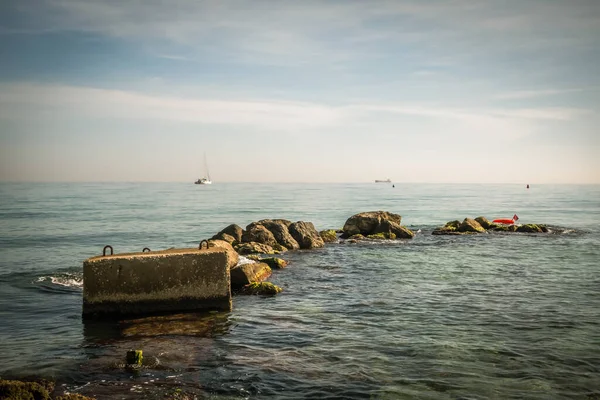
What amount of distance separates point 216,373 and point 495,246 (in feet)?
82.1

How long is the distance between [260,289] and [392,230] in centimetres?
2011

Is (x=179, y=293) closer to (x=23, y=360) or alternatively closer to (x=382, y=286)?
(x=23, y=360)

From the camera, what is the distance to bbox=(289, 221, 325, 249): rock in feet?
97.2

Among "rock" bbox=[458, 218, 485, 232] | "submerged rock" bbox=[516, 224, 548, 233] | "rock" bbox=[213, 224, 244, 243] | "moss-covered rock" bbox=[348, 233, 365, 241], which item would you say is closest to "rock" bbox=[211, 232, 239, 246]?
"rock" bbox=[213, 224, 244, 243]

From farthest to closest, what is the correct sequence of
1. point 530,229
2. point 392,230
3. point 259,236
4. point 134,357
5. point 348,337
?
point 530,229 < point 392,230 < point 259,236 < point 348,337 < point 134,357

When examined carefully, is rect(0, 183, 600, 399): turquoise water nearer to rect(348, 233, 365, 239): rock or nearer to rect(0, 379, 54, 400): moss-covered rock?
rect(0, 379, 54, 400): moss-covered rock

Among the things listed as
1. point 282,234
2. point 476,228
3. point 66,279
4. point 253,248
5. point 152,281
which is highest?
point 152,281

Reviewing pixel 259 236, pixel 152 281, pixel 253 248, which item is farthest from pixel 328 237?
pixel 152 281

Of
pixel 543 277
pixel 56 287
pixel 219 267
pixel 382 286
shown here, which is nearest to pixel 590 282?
pixel 543 277

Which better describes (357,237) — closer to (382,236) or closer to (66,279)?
(382,236)

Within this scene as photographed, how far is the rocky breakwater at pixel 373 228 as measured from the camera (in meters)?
34.5

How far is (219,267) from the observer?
13.3 m

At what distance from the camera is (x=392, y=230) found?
115 feet

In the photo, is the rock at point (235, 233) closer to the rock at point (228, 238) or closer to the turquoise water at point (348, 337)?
the rock at point (228, 238)
